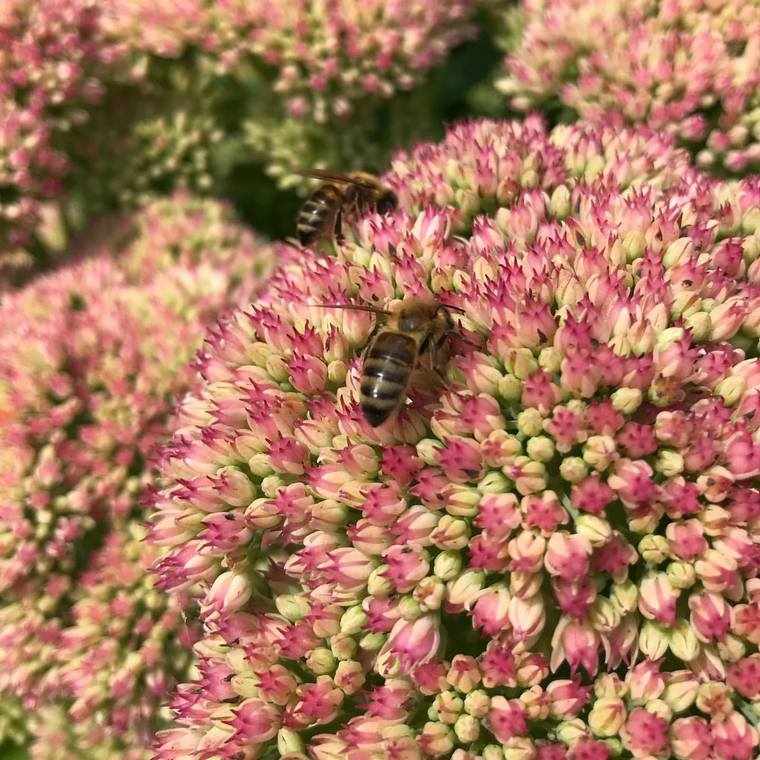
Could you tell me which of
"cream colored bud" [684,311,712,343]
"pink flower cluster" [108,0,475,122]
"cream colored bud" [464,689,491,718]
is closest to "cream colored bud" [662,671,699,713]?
"cream colored bud" [464,689,491,718]

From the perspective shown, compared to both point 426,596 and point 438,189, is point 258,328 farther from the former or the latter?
point 426,596

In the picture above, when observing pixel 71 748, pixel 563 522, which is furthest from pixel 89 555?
pixel 563 522

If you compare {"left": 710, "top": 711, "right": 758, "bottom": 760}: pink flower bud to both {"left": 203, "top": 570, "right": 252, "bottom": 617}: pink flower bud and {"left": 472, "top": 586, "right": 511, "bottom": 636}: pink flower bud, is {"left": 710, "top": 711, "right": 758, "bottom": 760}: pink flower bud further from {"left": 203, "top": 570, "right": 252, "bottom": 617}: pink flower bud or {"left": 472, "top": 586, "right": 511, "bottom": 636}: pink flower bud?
{"left": 203, "top": 570, "right": 252, "bottom": 617}: pink flower bud

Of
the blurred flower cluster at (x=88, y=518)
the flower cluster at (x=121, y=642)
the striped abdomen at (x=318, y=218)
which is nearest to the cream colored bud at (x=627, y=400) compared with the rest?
the striped abdomen at (x=318, y=218)

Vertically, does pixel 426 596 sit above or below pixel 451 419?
below

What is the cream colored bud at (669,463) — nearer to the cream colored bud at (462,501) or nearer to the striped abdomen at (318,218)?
the cream colored bud at (462,501)

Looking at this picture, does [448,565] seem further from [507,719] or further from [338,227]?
[338,227]
